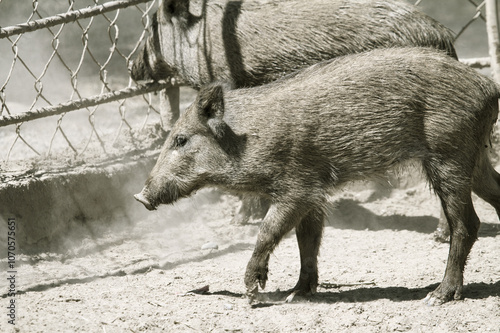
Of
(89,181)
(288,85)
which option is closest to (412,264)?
(288,85)

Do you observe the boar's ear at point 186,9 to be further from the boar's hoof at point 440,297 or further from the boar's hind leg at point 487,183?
the boar's hoof at point 440,297

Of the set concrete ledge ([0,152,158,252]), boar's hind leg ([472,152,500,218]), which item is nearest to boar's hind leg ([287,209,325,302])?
boar's hind leg ([472,152,500,218])

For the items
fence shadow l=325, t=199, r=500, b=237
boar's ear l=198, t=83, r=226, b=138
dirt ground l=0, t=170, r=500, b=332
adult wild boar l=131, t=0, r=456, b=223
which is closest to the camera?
dirt ground l=0, t=170, r=500, b=332

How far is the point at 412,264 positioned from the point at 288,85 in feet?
4.79

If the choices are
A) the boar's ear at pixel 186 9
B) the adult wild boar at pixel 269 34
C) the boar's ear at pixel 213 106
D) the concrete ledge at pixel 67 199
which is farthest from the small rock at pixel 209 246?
the boar's ear at pixel 186 9

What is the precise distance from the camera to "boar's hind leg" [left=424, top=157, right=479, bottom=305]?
4109mm

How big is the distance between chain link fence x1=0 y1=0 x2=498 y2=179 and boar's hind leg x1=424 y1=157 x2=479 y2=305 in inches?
85.1

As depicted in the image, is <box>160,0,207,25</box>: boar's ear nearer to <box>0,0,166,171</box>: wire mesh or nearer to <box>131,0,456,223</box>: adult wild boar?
<box>131,0,456,223</box>: adult wild boar

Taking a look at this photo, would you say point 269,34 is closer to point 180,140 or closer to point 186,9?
point 186,9

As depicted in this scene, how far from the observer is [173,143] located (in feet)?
14.5

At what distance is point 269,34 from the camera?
5.38m

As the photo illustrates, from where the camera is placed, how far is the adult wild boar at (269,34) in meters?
5.10

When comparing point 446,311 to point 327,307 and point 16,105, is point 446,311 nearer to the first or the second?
point 327,307

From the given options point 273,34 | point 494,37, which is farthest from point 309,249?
point 494,37
